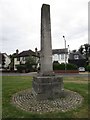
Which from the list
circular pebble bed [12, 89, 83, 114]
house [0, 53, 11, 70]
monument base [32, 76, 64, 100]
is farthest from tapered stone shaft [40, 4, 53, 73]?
house [0, 53, 11, 70]

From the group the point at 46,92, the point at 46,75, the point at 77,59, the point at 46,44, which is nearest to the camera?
Result: the point at 46,92

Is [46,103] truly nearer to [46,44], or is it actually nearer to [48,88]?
[48,88]

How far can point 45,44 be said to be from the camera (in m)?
9.06

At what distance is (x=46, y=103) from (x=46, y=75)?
1711mm

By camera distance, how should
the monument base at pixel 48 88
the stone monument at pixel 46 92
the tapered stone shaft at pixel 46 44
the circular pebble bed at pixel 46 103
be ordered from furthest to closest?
the tapered stone shaft at pixel 46 44
the monument base at pixel 48 88
the stone monument at pixel 46 92
the circular pebble bed at pixel 46 103

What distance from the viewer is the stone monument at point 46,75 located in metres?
8.18

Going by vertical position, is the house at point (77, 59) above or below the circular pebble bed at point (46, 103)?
above

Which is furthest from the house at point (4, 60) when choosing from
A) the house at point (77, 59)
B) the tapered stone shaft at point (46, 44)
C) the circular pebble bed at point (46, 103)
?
the circular pebble bed at point (46, 103)

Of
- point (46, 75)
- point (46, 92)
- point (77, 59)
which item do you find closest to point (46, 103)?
point (46, 92)

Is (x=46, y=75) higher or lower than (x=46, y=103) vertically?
higher

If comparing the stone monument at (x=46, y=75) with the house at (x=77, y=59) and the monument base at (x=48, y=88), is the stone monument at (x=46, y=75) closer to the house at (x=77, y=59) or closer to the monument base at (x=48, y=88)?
the monument base at (x=48, y=88)

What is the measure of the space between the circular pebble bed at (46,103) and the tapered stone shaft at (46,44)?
177 centimetres

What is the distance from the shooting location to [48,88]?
8.24m

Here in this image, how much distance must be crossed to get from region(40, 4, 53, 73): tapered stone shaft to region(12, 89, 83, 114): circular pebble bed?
177cm
